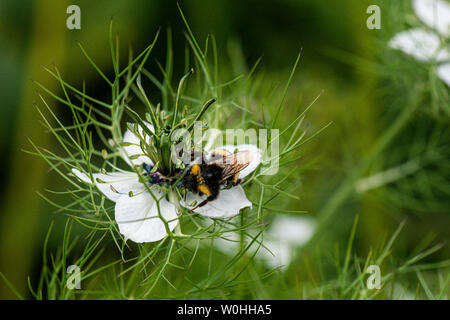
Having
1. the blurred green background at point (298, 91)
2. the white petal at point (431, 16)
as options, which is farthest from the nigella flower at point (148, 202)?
the white petal at point (431, 16)

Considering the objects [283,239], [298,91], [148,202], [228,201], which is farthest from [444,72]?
[148,202]

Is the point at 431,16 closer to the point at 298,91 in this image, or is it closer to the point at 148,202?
the point at 298,91

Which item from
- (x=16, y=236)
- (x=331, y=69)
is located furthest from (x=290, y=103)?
(x=16, y=236)

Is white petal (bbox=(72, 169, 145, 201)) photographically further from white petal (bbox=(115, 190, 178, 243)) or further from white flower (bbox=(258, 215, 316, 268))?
white flower (bbox=(258, 215, 316, 268))

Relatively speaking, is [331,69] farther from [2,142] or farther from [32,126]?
[2,142]

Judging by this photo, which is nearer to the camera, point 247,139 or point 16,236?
point 247,139
